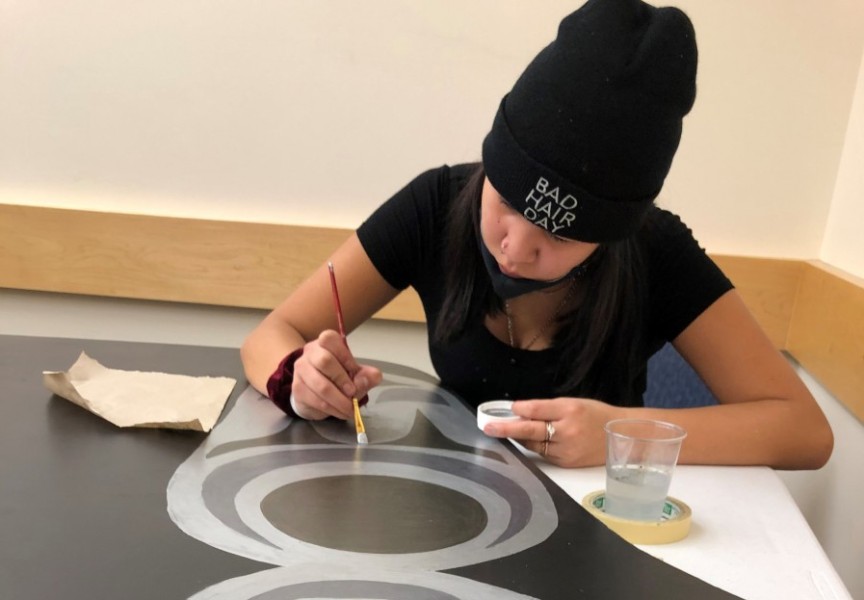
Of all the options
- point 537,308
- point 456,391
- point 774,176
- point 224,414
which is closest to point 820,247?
point 774,176

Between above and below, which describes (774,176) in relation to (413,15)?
below

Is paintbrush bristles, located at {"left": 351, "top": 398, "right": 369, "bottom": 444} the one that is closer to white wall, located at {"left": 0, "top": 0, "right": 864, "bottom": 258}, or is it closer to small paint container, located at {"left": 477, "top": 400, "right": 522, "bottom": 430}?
small paint container, located at {"left": 477, "top": 400, "right": 522, "bottom": 430}

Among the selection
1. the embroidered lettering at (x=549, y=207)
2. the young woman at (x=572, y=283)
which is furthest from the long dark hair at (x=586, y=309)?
the embroidered lettering at (x=549, y=207)

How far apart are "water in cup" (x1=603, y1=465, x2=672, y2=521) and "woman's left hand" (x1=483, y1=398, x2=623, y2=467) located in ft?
0.30

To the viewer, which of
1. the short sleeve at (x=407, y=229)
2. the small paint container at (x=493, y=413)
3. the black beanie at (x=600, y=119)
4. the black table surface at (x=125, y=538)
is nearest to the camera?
the black table surface at (x=125, y=538)

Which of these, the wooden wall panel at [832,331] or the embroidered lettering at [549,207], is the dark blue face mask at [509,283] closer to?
the embroidered lettering at [549,207]

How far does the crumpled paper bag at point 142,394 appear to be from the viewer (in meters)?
0.93

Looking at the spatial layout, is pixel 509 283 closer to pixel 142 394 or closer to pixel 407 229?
pixel 407 229

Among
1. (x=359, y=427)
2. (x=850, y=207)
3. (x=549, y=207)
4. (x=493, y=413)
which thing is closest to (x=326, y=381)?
(x=359, y=427)

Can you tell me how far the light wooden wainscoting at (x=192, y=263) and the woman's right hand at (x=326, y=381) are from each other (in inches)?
35.0

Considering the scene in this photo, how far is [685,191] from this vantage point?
1842 mm

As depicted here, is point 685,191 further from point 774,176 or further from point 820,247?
point 820,247

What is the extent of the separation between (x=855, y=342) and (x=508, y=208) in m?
0.85

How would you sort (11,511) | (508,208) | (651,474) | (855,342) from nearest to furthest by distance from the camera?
(11,511) → (651,474) → (508,208) → (855,342)
